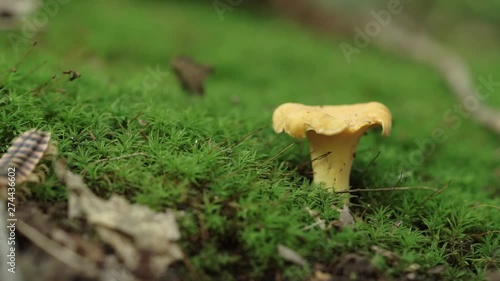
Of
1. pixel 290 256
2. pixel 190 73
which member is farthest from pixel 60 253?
pixel 190 73

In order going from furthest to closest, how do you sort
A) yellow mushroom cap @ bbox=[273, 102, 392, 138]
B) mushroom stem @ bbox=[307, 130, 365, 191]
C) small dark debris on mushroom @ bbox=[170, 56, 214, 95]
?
small dark debris on mushroom @ bbox=[170, 56, 214, 95] < mushroom stem @ bbox=[307, 130, 365, 191] < yellow mushroom cap @ bbox=[273, 102, 392, 138]

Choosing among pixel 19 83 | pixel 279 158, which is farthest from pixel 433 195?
pixel 19 83

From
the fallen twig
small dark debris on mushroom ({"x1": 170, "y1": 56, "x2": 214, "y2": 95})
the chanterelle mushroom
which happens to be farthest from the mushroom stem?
the fallen twig

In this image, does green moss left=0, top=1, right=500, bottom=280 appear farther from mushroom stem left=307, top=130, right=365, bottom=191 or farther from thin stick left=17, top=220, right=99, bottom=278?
thin stick left=17, top=220, right=99, bottom=278

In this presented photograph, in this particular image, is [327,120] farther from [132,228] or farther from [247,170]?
[132,228]

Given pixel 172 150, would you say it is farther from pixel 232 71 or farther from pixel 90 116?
pixel 232 71

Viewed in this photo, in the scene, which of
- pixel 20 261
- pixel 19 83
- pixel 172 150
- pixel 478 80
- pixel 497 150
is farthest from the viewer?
pixel 478 80

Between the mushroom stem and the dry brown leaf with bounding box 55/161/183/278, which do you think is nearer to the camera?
the dry brown leaf with bounding box 55/161/183/278

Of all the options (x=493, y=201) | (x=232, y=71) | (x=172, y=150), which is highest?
(x=172, y=150)
